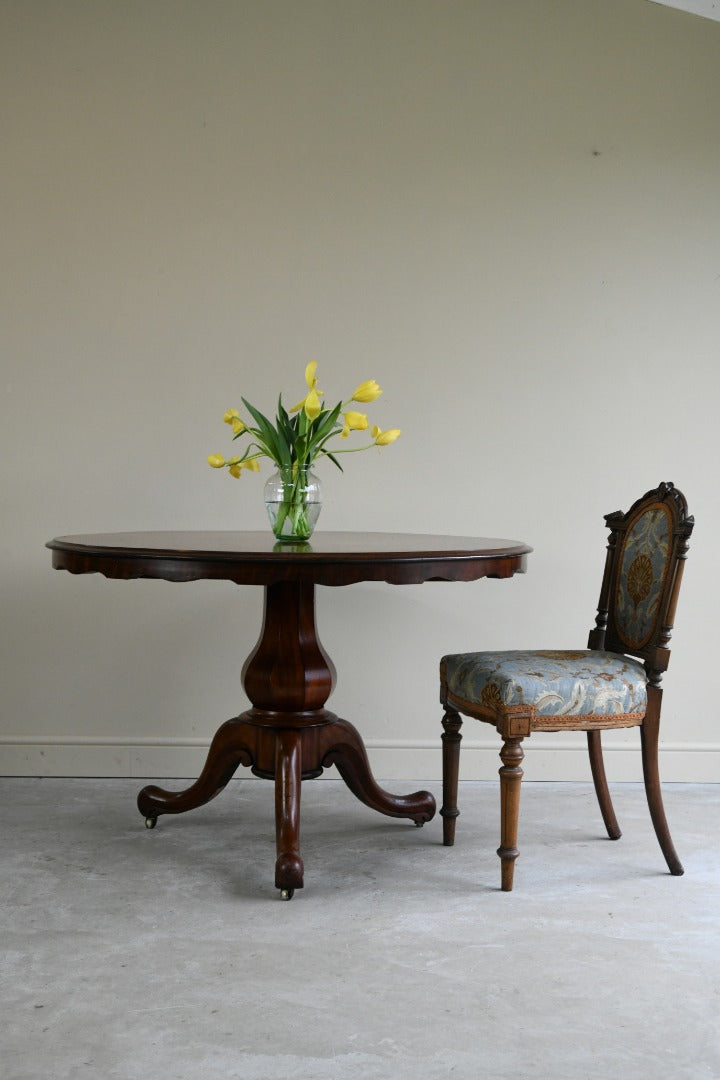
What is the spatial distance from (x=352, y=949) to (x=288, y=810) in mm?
461

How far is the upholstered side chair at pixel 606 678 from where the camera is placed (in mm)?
2387

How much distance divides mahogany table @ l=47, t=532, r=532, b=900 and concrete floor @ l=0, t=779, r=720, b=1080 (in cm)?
12

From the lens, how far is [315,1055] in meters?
1.64

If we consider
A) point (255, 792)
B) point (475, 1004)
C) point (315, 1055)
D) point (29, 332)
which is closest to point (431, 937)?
point (475, 1004)

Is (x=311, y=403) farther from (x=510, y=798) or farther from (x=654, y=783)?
(x=654, y=783)

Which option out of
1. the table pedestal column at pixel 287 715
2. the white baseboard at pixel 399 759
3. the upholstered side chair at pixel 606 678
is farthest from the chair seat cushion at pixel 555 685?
the white baseboard at pixel 399 759

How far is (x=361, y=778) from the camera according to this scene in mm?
2762

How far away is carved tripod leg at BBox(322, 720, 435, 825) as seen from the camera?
8.77 ft

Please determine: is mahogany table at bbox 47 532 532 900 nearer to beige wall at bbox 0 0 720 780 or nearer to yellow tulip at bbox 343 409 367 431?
yellow tulip at bbox 343 409 367 431

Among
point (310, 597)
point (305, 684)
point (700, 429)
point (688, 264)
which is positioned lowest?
point (305, 684)

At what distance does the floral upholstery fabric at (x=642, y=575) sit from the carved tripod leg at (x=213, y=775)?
979mm

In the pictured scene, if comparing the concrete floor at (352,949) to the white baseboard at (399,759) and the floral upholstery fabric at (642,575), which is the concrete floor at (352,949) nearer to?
the white baseboard at (399,759)

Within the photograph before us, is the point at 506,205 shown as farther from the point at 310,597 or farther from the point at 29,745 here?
the point at 29,745

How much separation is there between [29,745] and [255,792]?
2.44 ft
